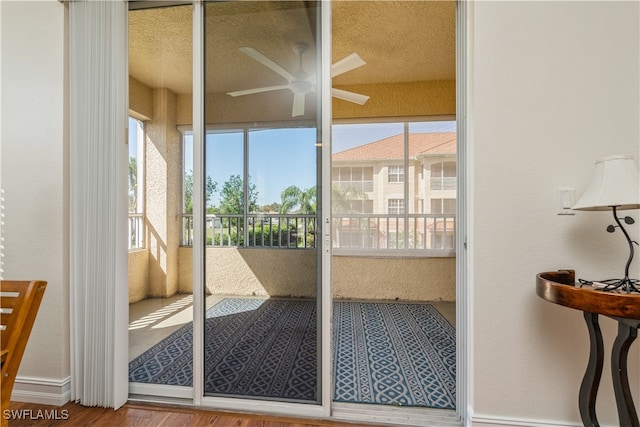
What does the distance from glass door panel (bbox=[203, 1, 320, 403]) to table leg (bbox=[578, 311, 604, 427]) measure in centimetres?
130

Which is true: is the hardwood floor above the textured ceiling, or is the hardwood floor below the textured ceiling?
below

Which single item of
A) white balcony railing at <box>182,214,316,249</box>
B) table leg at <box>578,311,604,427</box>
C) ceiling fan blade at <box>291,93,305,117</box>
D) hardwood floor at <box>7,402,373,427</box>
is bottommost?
hardwood floor at <box>7,402,373,427</box>

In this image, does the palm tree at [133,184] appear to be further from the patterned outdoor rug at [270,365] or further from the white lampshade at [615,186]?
the white lampshade at [615,186]

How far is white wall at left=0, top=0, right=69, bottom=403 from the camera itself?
1.94 metres

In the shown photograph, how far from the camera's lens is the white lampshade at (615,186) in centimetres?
126

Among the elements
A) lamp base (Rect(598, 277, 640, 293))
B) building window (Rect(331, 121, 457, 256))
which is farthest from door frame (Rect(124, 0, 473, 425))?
building window (Rect(331, 121, 457, 256))

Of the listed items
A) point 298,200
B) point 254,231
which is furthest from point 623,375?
point 254,231

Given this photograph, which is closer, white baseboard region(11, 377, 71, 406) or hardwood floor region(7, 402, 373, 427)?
hardwood floor region(7, 402, 373, 427)

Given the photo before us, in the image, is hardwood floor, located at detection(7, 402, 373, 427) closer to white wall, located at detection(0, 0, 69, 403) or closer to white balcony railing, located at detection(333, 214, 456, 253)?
white wall, located at detection(0, 0, 69, 403)

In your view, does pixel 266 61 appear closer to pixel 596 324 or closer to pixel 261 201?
pixel 261 201

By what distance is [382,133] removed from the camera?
4480mm

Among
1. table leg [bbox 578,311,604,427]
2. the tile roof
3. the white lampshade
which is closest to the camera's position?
the white lampshade

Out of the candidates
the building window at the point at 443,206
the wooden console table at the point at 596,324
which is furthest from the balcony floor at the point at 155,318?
the building window at the point at 443,206

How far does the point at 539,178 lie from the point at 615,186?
0.33m
